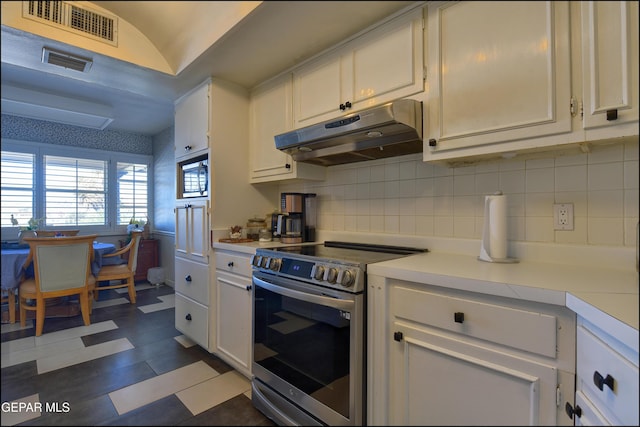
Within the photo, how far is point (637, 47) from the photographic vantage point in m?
0.73

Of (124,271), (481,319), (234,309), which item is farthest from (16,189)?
(234,309)

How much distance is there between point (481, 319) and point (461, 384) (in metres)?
0.21

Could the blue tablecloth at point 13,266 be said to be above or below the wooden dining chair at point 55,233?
below

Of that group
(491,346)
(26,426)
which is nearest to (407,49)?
(491,346)

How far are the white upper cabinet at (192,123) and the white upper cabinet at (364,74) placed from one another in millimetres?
643

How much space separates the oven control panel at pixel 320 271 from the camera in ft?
3.52

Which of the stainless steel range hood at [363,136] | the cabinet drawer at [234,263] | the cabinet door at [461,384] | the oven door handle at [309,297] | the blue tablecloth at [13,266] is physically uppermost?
the stainless steel range hood at [363,136]

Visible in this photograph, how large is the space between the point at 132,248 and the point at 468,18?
1.38 m

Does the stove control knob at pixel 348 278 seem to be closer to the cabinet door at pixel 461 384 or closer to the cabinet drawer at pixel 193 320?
the cabinet door at pixel 461 384

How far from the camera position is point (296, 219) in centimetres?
191

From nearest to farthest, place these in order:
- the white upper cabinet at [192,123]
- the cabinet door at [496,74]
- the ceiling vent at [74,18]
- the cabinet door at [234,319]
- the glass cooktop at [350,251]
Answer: the ceiling vent at [74,18] → the cabinet door at [496,74] → the glass cooktop at [350,251] → the cabinet door at [234,319] → the white upper cabinet at [192,123]

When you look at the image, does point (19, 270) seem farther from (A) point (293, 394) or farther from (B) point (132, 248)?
(A) point (293, 394)

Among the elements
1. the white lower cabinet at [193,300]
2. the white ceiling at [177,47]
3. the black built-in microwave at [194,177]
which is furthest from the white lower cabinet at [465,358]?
the black built-in microwave at [194,177]

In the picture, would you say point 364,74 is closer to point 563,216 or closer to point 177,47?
point 177,47
